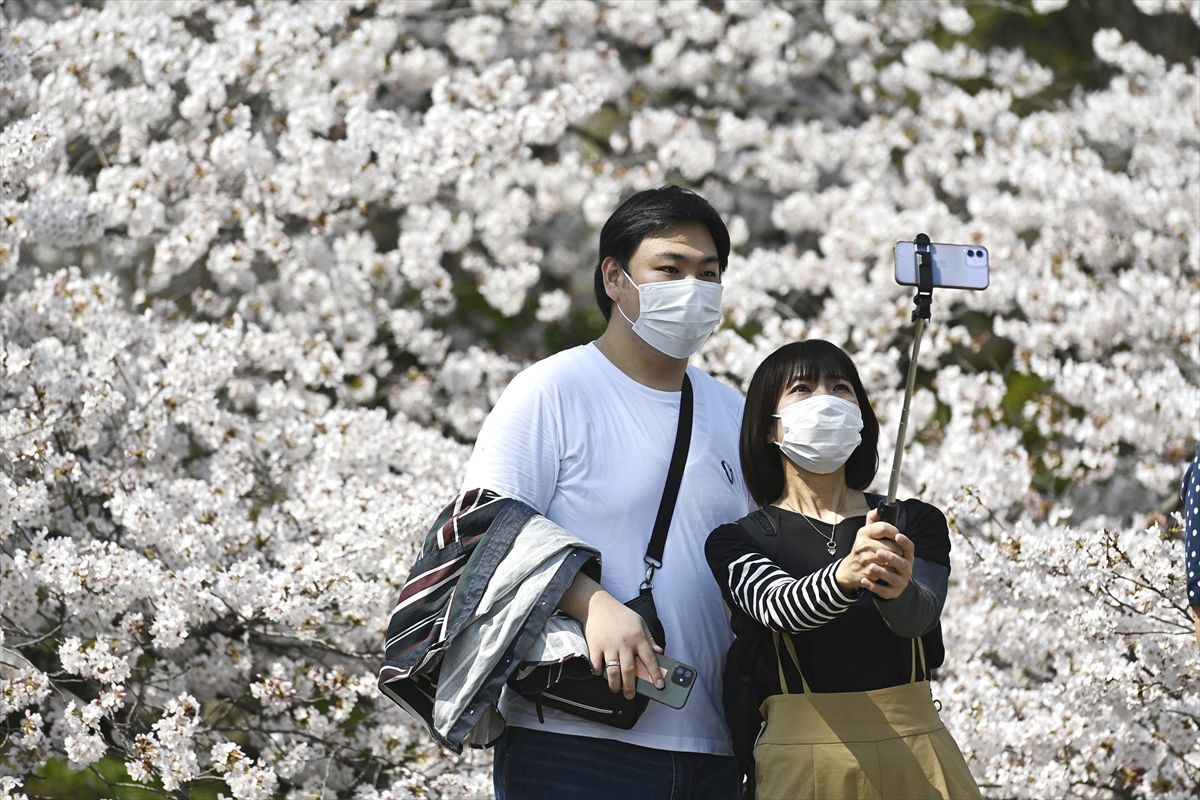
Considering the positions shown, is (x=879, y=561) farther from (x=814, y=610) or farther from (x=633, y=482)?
(x=633, y=482)

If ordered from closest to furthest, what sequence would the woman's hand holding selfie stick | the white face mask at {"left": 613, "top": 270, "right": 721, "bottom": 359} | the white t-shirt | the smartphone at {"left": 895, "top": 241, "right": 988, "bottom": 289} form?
1. the woman's hand holding selfie stick
2. the smartphone at {"left": 895, "top": 241, "right": 988, "bottom": 289}
3. the white t-shirt
4. the white face mask at {"left": 613, "top": 270, "right": 721, "bottom": 359}

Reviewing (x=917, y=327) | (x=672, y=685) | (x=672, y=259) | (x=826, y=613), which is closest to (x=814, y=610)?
(x=826, y=613)

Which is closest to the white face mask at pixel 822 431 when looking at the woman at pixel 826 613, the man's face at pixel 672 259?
the woman at pixel 826 613

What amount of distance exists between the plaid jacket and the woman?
33 cm

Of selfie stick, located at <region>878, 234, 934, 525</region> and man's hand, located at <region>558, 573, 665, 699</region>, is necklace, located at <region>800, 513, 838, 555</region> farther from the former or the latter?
man's hand, located at <region>558, 573, 665, 699</region>

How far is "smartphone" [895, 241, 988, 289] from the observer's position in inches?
84.2

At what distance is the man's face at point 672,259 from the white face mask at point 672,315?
0.01 m

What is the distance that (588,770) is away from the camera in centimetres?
223

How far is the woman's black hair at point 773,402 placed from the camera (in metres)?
2.51

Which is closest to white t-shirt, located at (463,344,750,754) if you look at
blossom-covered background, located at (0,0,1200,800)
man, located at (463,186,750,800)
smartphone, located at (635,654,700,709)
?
man, located at (463,186,750,800)

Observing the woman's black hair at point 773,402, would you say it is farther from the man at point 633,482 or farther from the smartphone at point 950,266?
the smartphone at point 950,266

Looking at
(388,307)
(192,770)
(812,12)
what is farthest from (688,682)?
(812,12)

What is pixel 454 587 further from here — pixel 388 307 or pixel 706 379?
pixel 388 307

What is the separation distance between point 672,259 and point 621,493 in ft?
1.62
